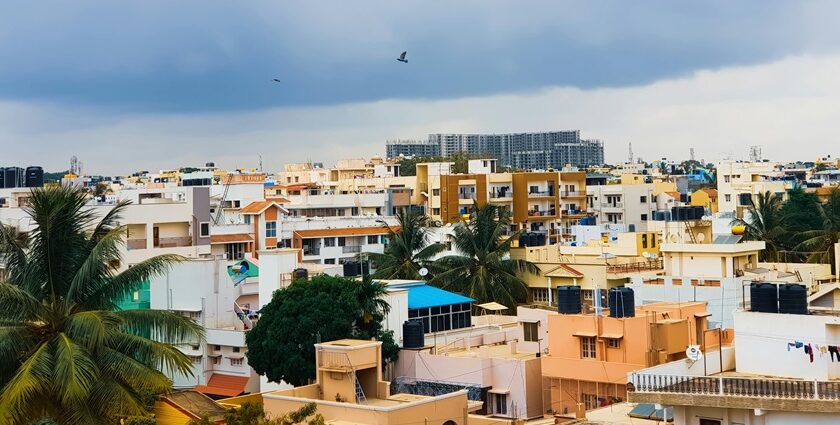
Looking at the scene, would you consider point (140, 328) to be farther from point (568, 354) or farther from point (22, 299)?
point (568, 354)

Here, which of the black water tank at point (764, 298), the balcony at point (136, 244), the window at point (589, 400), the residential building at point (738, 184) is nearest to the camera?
the black water tank at point (764, 298)

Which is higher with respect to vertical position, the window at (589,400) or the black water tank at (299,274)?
the black water tank at (299,274)

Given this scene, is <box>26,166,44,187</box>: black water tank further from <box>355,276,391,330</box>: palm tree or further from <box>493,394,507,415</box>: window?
<box>493,394,507,415</box>: window

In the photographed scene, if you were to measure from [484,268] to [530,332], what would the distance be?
16953mm

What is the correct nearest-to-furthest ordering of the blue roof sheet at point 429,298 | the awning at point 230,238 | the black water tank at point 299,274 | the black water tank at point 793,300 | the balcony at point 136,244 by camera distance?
the black water tank at point 793,300, the blue roof sheet at point 429,298, the black water tank at point 299,274, the balcony at point 136,244, the awning at point 230,238

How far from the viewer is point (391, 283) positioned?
41.5 meters

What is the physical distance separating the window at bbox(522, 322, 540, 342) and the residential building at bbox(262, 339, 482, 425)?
17.6 ft

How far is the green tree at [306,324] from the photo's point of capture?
3462 cm

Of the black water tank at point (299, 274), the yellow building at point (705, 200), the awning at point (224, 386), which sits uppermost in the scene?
the yellow building at point (705, 200)

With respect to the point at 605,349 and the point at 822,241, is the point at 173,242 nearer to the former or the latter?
the point at 822,241

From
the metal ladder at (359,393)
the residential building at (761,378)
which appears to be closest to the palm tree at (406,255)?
the metal ladder at (359,393)

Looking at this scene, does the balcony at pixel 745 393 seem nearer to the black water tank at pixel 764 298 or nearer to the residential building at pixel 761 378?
the residential building at pixel 761 378

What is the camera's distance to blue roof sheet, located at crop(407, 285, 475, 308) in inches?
1543

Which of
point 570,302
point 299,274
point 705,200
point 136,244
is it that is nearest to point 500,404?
point 570,302
